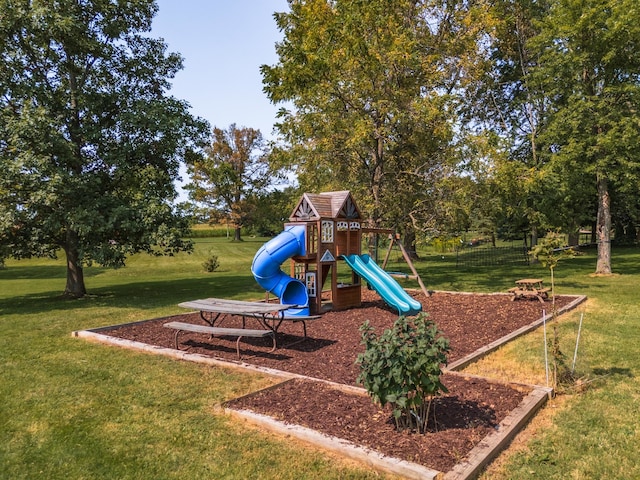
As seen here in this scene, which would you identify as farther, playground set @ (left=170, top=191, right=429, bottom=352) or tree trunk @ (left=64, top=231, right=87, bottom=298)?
tree trunk @ (left=64, top=231, right=87, bottom=298)

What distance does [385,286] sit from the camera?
12.5 m

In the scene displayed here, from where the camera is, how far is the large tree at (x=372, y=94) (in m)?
16.1

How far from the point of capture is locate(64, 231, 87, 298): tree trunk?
17.6 metres

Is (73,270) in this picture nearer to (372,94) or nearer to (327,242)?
(327,242)

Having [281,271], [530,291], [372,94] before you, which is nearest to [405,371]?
[281,271]

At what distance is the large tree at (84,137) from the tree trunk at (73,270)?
1.6 inches

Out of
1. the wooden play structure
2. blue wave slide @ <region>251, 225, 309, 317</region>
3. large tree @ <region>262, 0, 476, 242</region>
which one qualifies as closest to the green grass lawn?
blue wave slide @ <region>251, 225, 309, 317</region>

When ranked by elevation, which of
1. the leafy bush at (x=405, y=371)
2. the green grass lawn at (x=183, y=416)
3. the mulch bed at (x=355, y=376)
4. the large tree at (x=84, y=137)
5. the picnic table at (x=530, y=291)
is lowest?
the green grass lawn at (x=183, y=416)

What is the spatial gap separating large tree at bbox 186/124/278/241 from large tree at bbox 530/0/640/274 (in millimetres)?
41055

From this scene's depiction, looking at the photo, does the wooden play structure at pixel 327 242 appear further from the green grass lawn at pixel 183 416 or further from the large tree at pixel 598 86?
the large tree at pixel 598 86

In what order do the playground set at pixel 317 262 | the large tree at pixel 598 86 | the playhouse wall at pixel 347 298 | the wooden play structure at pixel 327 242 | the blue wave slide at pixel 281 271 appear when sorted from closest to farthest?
the blue wave slide at pixel 281 271 < the playground set at pixel 317 262 < the wooden play structure at pixel 327 242 < the playhouse wall at pixel 347 298 < the large tree at pixel 598 86

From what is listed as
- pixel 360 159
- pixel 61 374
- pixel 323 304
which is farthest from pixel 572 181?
pixel 61 374

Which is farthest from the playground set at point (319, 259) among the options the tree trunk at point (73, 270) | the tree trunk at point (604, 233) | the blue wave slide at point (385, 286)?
the tree trunk at point (604, 233)

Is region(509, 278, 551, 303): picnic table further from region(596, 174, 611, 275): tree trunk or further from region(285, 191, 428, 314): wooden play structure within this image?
region(596, 174, 611, 275): tree trunk
